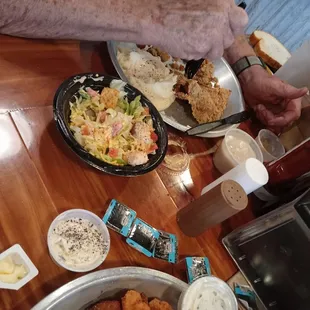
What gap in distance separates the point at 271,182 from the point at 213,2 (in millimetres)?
741

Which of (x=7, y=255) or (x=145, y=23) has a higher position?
(x=145, y=23)

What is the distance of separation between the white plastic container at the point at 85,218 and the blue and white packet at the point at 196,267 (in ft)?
0.92

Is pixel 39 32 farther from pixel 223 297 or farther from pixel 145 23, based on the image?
pixel 223 297

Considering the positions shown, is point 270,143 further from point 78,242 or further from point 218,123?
point 78,242

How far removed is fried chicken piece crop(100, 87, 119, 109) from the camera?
1.30m

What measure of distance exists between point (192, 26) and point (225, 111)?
0.53m

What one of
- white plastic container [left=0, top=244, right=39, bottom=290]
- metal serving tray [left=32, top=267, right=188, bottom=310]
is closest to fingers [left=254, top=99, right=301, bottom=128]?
metal serving tray [left=32, top=267, right=188, bottom=310]

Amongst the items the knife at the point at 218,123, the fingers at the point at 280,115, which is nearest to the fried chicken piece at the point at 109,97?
the knife at the point at 218,123

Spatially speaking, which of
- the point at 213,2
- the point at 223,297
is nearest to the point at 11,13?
the point at 213,2

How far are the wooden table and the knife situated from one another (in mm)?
131

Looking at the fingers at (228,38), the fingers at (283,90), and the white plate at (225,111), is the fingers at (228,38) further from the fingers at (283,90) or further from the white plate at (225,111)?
the fingers at (283,90)

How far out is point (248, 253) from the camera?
1383 mm

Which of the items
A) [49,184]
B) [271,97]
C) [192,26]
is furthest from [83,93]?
[271,97]

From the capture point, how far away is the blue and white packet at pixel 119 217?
1139 mm
